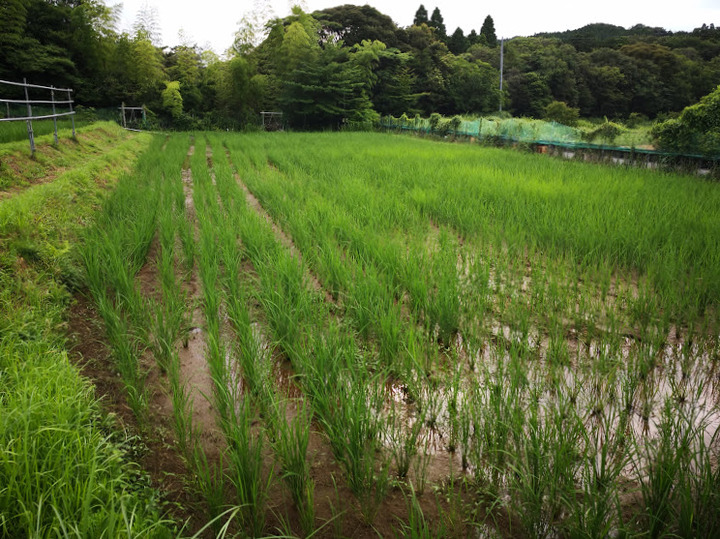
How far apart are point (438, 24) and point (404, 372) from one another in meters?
45.1

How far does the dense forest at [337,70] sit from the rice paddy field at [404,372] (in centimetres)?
2035

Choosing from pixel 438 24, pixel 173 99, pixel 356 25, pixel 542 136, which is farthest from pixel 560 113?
pixel 438 24

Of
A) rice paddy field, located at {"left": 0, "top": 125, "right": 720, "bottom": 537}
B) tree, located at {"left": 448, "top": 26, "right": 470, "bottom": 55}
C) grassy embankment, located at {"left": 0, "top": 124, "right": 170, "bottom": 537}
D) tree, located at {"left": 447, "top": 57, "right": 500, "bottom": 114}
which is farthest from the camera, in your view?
tree, located at {"left": 448, "top": 26, "right": 470, "bottom": 55}

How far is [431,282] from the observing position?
3.03 metres

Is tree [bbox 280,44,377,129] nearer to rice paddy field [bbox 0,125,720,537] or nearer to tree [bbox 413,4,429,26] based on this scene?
tree [bbox 413,4,429,26]

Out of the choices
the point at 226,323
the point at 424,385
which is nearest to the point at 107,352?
the point at 226,323

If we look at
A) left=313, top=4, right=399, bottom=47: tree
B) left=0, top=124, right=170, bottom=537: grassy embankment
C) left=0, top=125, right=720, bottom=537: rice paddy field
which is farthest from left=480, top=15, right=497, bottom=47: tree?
left=0, top=124, right=170, bottom=537: grassy embankment

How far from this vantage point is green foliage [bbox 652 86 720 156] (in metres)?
7.62

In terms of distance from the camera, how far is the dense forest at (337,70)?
67.9 ft

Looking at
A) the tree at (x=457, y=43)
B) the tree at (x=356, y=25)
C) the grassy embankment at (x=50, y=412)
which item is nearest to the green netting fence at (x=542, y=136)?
the grassy embankment at (x=50, y=412)

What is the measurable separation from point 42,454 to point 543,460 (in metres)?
1.62

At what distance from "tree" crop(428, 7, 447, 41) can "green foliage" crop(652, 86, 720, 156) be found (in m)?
34.3

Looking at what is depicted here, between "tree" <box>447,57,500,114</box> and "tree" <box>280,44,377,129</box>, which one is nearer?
"tree" <box>280,44,377,129</box>

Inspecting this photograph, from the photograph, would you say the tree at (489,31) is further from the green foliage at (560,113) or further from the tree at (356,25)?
the green foliage at (560,113)
